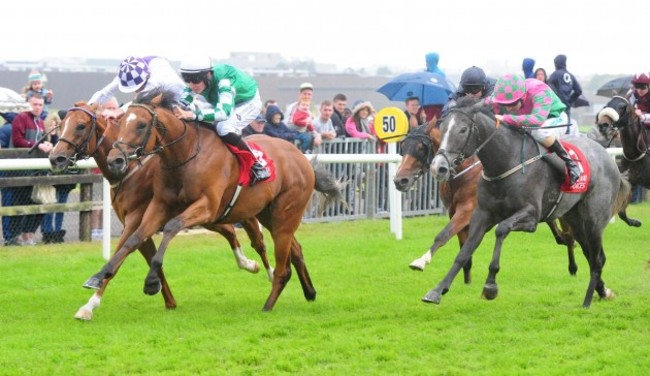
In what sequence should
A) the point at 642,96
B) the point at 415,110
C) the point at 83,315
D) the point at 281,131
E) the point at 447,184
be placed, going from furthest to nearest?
the point at 415,110 → the point at 281,131 → the point at 642,96 → the point at 447,184 → the point at 83,315

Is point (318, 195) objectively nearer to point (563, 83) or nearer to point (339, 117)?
point (339, 117)

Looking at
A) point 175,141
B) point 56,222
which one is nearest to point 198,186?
point 175,141

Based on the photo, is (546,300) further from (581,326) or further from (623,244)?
(623,244)

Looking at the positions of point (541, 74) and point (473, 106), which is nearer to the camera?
point (473, 106)

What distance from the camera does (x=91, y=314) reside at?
707 centimetres

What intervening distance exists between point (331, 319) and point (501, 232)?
4.18 ft

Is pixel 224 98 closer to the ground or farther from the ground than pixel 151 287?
farther from the ground

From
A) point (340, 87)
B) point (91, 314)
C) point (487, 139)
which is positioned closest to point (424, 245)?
point (487, 139)

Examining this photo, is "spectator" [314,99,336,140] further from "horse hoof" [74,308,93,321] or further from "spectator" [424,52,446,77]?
"horse hoof" [74,308,93,321]

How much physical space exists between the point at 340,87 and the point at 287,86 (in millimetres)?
3108

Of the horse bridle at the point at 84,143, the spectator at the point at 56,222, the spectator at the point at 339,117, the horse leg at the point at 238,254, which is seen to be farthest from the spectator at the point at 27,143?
the spectator at the point at 339,117

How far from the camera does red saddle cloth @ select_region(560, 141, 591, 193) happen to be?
7.55 meters

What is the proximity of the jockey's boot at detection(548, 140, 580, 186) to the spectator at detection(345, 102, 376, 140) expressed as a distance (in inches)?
227

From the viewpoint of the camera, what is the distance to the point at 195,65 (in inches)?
289
